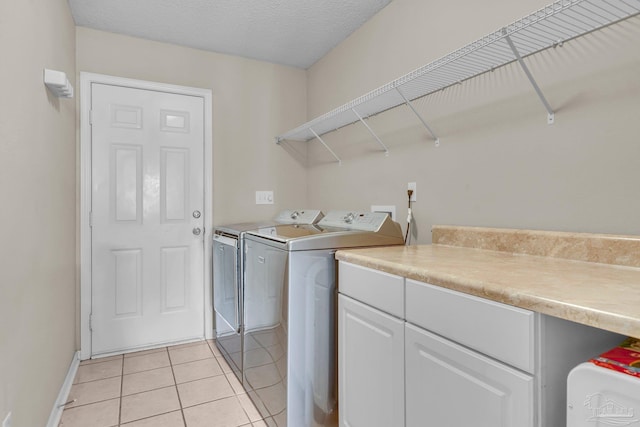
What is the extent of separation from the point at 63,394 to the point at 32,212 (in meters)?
1.20

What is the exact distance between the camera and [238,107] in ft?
9.96

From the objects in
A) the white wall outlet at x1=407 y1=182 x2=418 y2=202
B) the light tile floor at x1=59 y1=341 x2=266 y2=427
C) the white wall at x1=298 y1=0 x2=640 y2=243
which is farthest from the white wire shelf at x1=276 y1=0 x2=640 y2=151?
the light tile floor at x1=59 y1=341 x2=266 y2=427

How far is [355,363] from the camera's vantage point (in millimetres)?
1400

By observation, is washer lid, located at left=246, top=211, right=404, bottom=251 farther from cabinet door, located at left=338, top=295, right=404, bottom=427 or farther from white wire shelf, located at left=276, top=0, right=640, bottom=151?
white wire shelf, located at left=276, top=0, right=640, bottom=151

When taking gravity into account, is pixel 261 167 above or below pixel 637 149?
above

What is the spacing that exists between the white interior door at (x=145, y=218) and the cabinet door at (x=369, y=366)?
1782mm

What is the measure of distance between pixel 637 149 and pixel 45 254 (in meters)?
2.42

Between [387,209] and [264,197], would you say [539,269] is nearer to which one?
[387,209]

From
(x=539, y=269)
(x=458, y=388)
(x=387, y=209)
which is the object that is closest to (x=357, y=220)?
(x=387, y=209)

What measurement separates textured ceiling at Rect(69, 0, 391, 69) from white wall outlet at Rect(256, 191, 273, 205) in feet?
3.88

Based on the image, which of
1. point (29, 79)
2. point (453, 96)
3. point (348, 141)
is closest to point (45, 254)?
point (29, 79)

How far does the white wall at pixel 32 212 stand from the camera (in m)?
1.17

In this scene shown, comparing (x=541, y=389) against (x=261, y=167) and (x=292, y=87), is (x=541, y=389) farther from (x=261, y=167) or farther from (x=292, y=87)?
(x=292, y=87)

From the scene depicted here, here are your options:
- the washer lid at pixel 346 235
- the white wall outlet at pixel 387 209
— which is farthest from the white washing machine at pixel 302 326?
the white wall outlet at pixel 387 209
